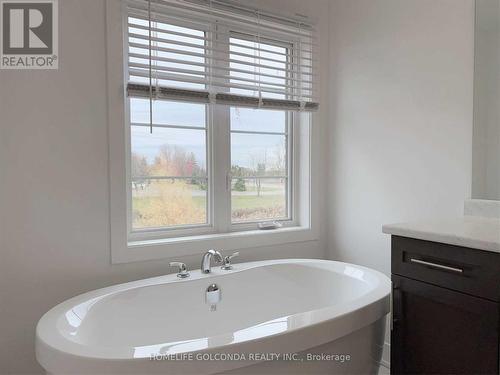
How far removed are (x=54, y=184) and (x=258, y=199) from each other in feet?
4.13

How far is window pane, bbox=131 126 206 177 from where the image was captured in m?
2.15

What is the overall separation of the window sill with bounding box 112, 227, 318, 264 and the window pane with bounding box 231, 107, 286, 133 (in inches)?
26.4

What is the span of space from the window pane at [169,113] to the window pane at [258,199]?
0.46m

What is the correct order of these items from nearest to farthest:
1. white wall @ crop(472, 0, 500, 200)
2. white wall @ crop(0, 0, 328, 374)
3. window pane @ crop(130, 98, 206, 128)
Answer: white wall @ crop(0, 0, 328, 374) → white wall @ crop(472, 0, 500, 200) → window pane @ crop(130, 98, 206, 128)

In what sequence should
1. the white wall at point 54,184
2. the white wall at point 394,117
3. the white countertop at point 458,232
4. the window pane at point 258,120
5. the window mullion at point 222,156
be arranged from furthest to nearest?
the window pane at point 258,120 < the window mullion at point 222,156 < the white wall at point 394,117 < the white wall at point 54,184 < the white countertop at point 458,232

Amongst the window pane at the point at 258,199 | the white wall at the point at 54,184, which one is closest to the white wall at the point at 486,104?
the window pane at the point at 258,199

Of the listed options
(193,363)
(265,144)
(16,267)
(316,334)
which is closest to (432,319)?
(316,334)

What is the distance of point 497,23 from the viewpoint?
1.85m

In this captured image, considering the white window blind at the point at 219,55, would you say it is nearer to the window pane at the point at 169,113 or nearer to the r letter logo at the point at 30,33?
the window pane at the point at 169,113

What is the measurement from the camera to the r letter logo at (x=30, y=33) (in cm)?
175

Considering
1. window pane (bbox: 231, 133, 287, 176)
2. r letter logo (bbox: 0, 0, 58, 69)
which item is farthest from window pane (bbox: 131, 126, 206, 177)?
r letter logo (bbox: 0, 0, 58, 69)

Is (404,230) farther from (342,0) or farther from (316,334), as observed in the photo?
(342,0)

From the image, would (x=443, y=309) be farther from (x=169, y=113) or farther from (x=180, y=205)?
(x=169, y=113)

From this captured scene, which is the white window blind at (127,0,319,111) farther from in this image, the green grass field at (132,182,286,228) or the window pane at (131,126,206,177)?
the green grass field at (132,182,286,228)
